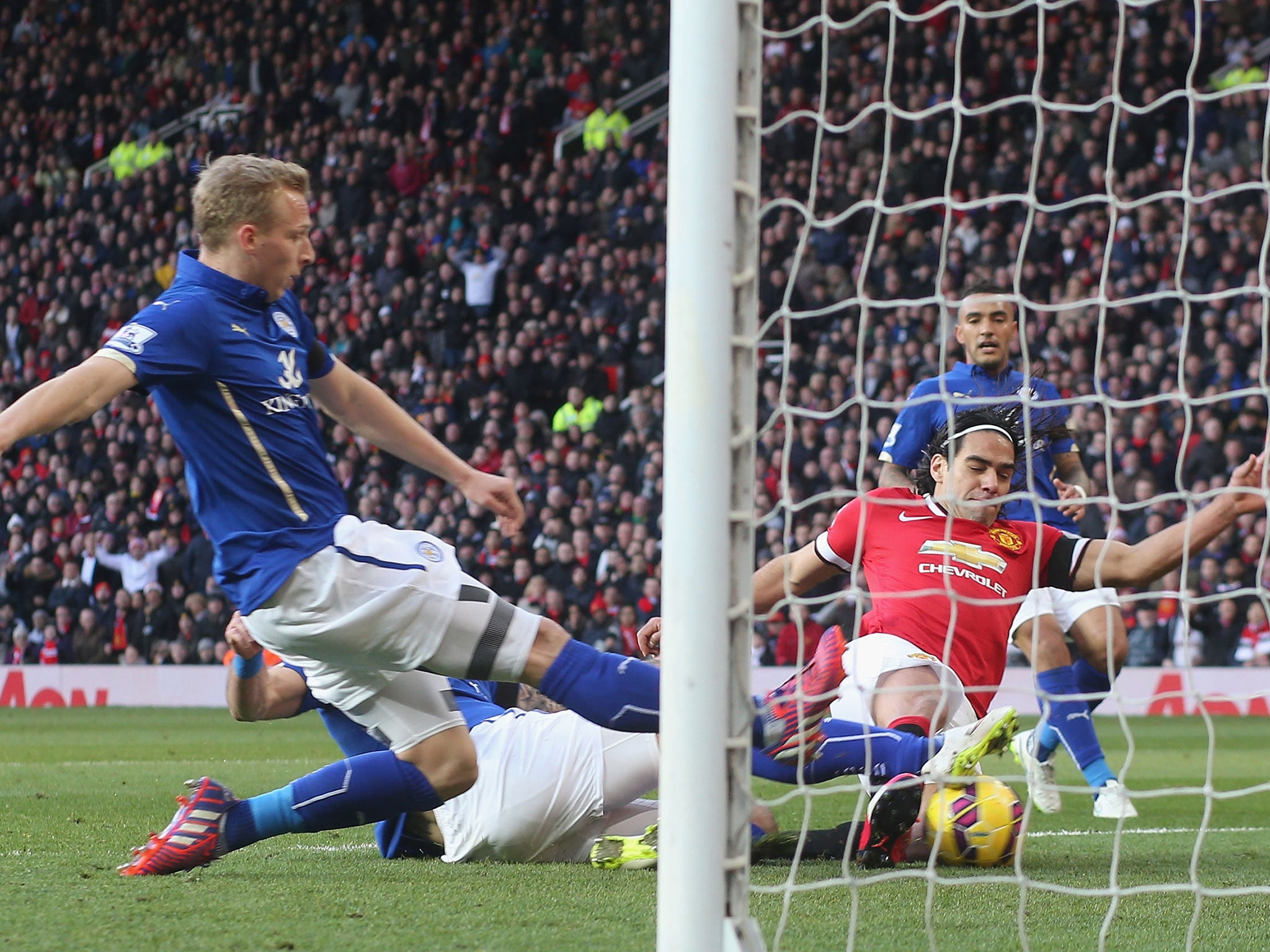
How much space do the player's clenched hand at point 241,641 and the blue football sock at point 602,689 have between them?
0.97 meters

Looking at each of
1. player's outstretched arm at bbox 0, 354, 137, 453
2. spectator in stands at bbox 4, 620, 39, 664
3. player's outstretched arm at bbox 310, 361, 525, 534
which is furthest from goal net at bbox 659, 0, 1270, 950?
spectator in stands at bbox 4, 620, 39, 664

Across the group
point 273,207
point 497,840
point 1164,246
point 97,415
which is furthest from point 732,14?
point 97,415

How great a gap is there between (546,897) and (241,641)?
44.1 inches

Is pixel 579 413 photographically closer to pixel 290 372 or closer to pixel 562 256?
pixel 562 256

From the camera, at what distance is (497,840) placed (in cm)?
410

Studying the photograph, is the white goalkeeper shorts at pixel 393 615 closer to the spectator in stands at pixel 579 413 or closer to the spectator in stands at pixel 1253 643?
the spectator in stands at pixel 1253 643

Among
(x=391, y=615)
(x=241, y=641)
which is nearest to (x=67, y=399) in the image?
(x=391, y=615)

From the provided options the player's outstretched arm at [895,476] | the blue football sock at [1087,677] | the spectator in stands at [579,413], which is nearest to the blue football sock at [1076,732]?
the blue football sock at [1087,677]

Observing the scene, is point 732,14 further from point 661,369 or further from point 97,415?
point 97,415

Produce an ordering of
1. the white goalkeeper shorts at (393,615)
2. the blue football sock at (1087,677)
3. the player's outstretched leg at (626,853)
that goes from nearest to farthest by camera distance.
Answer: the white goalkeeper shorts at (393,615)
the player's outstretched leg at (626,853)
the blue football sock at (1087,677)

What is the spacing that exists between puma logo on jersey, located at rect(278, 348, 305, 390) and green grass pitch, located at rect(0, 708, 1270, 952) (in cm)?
118

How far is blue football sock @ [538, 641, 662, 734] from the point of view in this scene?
336cm

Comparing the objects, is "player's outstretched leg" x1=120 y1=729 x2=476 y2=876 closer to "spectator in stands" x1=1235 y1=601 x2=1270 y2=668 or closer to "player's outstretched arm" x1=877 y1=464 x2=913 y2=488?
"player's outstretched arm" x1=877 y1=464 x2=913 y2=488

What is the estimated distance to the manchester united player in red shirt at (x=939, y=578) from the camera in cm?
404
